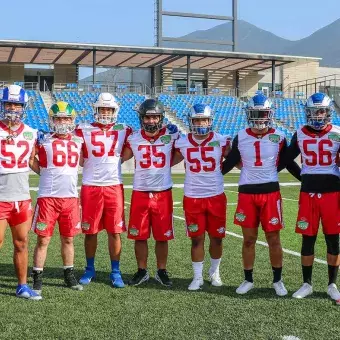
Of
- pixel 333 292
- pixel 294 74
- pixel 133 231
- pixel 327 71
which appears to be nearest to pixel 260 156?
pixel 333 292

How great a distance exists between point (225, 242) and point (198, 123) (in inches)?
108

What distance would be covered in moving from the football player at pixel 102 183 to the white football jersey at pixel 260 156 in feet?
4.19

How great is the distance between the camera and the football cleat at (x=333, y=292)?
476 centimetres

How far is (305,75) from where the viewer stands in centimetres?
3600

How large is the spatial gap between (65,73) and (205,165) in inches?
1034

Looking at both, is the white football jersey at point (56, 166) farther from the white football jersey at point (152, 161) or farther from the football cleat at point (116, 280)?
the football cleat at point (116, 280)

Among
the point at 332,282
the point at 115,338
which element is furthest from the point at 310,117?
the point at 115,338

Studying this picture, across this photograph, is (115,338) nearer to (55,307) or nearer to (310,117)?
(55,307)

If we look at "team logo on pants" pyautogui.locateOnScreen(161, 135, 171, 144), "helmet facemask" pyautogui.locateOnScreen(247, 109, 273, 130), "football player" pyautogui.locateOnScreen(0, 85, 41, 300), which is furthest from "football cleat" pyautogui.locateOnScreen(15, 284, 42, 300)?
"helmet facemask" pyautogui.locateOnScreen(247, 109, 273, 130)

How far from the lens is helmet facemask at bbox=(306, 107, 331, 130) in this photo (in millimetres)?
4910

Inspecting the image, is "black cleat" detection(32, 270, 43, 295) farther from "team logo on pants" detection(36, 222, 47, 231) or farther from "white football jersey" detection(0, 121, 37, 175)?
"white football jersey" detection(0, 121, 37, 175)

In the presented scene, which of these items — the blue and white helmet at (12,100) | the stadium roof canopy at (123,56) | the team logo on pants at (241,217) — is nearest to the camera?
the blue and white helmet at (12,100)

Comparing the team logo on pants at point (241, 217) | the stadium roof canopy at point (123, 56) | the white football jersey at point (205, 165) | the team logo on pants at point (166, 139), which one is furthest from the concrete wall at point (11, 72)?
the team logo on pants at point (241, 217)

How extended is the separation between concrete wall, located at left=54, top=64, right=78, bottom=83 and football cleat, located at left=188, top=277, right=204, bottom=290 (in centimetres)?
2635
